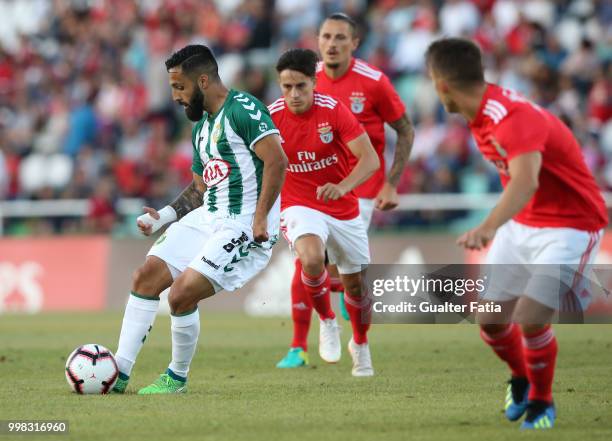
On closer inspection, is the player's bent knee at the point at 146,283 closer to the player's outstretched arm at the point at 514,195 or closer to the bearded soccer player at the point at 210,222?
the bearded soccer player at the point at 210,222

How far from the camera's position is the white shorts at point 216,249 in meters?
8.27

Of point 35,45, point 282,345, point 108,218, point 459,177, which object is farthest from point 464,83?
point 35,45

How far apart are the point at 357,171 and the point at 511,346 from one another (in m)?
2.60

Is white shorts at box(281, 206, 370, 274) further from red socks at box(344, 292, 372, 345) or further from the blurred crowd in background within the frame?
the blurred crowd in background

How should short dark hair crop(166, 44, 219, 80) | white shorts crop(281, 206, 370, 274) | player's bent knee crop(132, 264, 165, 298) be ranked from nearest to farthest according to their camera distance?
short dark hair crop(166, 44, 219, 80) < player's bent knee crop(132, 264, 165, 298) < white shorts crop(281, 206, 370, 274)

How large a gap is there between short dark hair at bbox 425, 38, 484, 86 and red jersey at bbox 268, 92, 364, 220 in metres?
3.18

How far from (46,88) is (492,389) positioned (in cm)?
1813

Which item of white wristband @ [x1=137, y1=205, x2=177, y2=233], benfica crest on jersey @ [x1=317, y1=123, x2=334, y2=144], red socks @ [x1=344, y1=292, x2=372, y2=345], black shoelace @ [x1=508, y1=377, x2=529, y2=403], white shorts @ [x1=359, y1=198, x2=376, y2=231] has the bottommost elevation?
red socks @ [x1=344, y1=292, x2=372, y2=345]

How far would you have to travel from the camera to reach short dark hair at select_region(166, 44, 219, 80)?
8.35m

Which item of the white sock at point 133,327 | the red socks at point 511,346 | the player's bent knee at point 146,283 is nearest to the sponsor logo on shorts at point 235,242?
the player's bent knee at point 146,283

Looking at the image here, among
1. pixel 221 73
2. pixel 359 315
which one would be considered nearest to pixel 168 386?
pixel 359 315

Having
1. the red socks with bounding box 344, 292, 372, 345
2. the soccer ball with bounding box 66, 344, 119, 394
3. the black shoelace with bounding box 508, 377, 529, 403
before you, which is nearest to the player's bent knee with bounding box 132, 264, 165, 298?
the soccer ball with bounding box 66, 344, 119, 394

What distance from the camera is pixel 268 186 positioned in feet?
27.0

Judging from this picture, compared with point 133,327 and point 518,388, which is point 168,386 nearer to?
point 133,327
